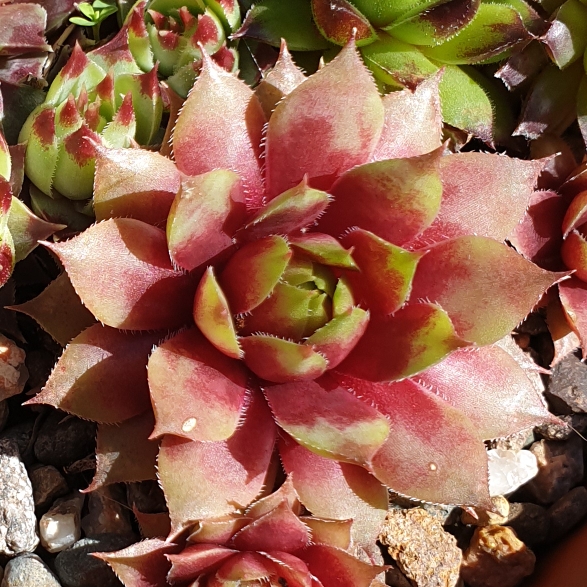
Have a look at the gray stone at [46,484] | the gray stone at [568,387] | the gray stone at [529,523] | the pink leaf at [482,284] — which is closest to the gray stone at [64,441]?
the gray stone at [46,484]

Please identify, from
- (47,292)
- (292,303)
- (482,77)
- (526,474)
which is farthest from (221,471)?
(482,77)

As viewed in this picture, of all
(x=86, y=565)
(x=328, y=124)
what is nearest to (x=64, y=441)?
(x=86, y=565)

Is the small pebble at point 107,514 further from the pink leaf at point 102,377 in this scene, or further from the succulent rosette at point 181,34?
the succulent rosette at point 181,34

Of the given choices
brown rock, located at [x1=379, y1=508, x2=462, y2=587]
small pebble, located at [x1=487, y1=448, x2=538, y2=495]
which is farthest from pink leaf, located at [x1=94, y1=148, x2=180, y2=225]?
small pebble, located at [x1=487, y1=448, x2=538, y2=495]

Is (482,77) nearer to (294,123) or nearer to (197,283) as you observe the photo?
(294,123)

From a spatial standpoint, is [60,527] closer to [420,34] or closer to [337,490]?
[337,490]

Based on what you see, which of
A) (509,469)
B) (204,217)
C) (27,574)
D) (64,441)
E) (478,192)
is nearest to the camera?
(204,217)
